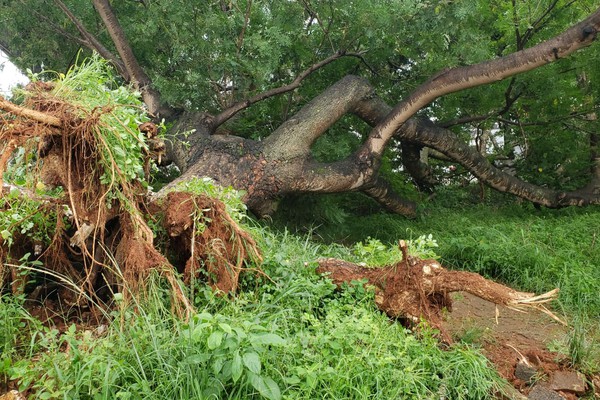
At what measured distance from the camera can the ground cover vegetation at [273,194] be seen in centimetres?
293

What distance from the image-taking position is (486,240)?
6.75 metres

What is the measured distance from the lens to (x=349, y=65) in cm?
820

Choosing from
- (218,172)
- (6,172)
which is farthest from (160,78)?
(6,172)

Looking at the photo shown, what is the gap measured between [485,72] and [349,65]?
8.32 feet

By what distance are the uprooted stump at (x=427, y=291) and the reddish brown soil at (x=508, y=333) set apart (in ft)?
1.07

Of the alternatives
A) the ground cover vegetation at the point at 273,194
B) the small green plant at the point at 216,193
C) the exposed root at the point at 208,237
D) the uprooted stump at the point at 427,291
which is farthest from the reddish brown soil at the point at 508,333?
the small green plant at the point at 216,193

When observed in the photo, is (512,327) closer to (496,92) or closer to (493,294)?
(493,294)

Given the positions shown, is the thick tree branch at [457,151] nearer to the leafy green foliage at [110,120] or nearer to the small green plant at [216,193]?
the small green plant at [216,193]

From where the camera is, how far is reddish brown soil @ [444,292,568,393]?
3.63 metres

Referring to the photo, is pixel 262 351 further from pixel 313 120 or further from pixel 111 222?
pixel 313 120

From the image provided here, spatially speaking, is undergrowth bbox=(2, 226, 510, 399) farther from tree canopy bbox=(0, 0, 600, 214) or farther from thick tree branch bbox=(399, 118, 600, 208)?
thick tree branch bbox=(399, 118, 600, 208)

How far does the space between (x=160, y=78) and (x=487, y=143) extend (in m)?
8.45

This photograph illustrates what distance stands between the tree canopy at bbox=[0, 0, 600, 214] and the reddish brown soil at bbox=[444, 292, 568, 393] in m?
2.70

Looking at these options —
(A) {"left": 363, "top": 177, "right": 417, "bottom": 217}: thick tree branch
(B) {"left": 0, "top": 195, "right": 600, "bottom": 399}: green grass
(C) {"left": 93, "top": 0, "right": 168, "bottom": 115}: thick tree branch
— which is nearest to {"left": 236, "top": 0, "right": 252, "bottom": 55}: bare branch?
(C) {"left": 93, "top": 0, "right": 168, "bottom": 115}: thick tree branch
